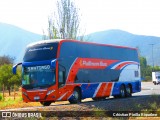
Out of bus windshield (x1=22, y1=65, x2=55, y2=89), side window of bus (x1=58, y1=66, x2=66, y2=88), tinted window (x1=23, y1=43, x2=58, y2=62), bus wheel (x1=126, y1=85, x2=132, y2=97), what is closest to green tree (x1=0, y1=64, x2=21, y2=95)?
bus wheel (x1=126, y1=85, x2=132, y2=97)

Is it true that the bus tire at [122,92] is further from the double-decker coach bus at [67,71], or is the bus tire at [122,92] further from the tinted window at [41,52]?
the tinted window at [41,52]

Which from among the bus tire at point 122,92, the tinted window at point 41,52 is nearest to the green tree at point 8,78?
the bus tire at point 122,92

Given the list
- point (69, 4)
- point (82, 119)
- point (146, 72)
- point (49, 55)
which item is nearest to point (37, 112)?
point (82, 119)

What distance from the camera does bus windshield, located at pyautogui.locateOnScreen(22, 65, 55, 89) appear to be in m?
22.9

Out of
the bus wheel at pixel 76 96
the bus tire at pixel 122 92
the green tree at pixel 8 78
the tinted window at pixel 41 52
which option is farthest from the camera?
the green tree at pixel 8 78

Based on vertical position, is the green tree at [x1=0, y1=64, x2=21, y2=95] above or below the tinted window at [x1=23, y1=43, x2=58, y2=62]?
below

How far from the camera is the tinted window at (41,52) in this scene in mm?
23172

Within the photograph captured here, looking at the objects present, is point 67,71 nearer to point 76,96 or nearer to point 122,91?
point 76,96

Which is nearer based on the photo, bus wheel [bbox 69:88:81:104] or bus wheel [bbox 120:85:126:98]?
bus wheel [bbox 69:88:81:104]

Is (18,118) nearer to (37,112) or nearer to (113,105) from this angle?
(37,112)

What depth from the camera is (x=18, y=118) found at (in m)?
14.1

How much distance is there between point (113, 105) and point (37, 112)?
622cm

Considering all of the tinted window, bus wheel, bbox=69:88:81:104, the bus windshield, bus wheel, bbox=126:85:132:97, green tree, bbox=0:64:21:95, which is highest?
the tinted window

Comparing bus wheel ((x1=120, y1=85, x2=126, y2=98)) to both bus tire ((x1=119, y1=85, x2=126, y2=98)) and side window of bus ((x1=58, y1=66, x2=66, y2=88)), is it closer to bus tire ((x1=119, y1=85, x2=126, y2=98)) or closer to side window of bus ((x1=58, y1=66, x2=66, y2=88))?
bus tire ((x1=119, y1=85, x2=126, y2=98))
